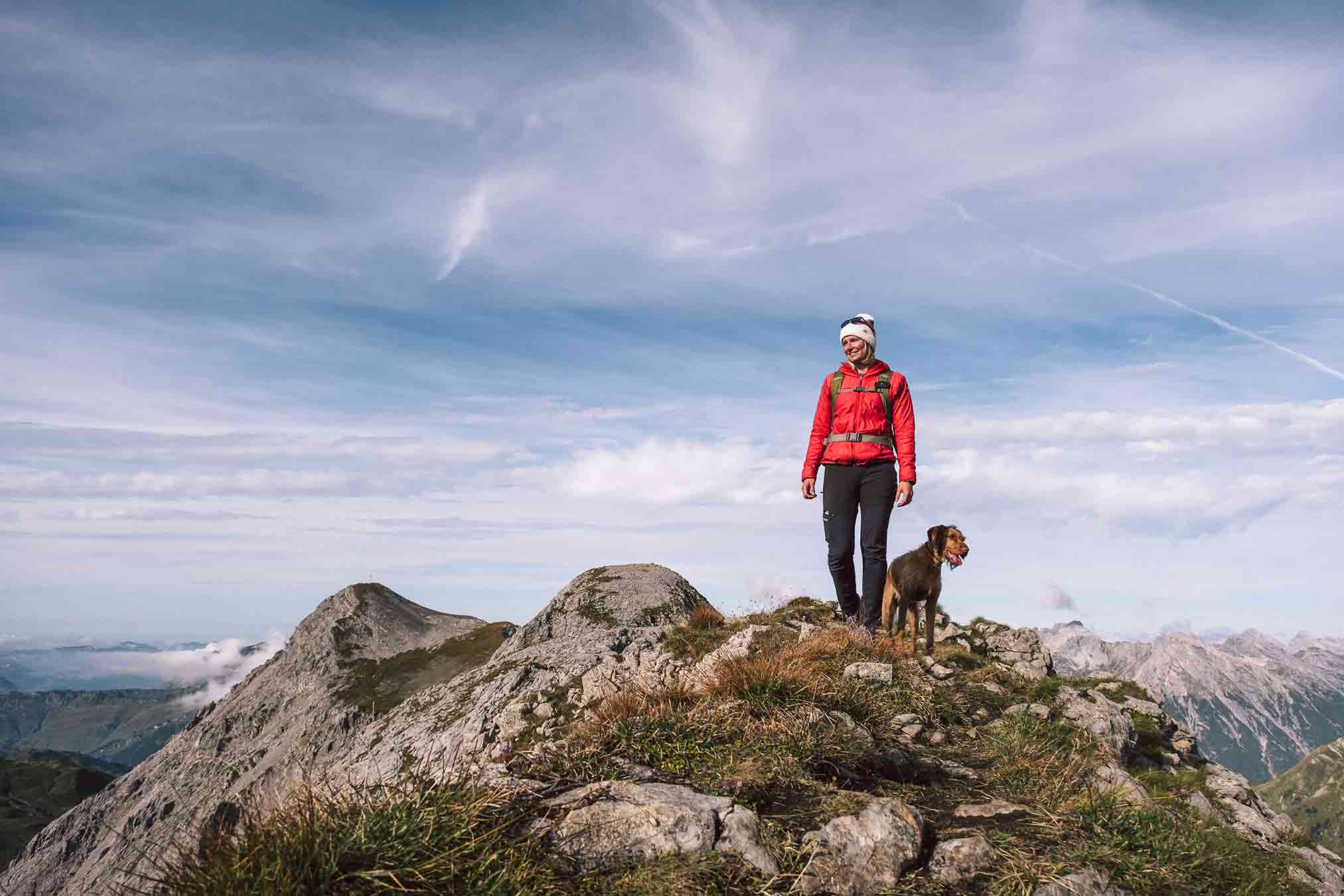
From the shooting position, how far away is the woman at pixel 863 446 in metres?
11.4

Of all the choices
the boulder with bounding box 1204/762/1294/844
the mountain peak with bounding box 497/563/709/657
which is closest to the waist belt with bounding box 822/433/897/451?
the boulder with bounding box 1204/762/1294/844

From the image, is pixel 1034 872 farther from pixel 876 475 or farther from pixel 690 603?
pixel 690 603

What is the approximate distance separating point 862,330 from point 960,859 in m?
7.87

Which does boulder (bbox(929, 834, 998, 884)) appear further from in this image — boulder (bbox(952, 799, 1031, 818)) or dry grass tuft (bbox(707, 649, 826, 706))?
dry grass tuft (bbox(707, 649, 826, 706))

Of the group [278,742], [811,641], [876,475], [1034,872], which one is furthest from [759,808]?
[278,742]

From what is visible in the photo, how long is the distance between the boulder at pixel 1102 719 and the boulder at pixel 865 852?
20.2 feet

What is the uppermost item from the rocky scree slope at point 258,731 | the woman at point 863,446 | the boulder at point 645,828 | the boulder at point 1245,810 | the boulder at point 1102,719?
the woman at point 863,446

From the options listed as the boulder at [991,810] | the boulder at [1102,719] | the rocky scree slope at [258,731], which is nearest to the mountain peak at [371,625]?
the rocky scree slope at [258,731]

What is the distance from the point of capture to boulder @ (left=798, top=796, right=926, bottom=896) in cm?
445

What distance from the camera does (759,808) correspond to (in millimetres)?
5105

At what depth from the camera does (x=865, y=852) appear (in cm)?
463

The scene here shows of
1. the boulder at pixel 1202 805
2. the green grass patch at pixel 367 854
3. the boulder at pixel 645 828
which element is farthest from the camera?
the boulder at pixel 1202 805

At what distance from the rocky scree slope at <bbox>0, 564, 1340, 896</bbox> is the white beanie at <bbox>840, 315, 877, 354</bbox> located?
4124mm

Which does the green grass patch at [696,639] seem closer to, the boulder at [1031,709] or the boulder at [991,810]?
the boulder at [1031,709]
